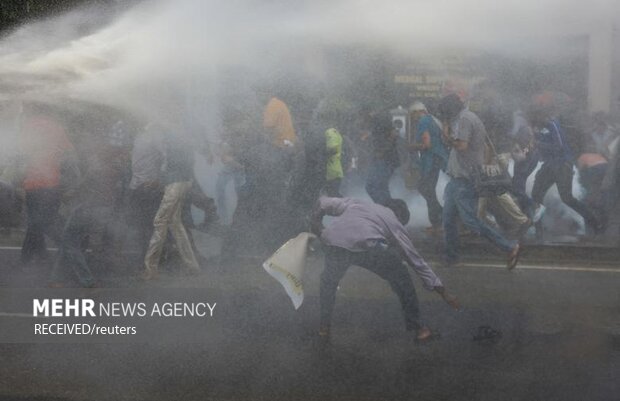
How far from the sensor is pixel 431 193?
393cm

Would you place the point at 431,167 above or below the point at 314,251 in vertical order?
above

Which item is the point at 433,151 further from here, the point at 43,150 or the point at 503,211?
the point at 43,150

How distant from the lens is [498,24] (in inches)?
144

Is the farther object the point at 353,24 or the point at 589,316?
the point at 589,316

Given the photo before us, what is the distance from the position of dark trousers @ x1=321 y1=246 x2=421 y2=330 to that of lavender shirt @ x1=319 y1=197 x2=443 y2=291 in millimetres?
63

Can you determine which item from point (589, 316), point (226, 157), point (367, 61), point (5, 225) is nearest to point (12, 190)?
point (5, 225)

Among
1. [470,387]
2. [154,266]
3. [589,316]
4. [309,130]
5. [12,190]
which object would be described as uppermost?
[309,130]

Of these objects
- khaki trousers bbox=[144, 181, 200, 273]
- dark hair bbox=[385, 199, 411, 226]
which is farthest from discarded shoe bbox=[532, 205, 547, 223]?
khaki trousers bbox=[144, 181, 200, 273]

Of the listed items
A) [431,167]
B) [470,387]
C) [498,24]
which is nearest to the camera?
[498,24]

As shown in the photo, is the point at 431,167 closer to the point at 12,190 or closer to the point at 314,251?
the point at 314,251

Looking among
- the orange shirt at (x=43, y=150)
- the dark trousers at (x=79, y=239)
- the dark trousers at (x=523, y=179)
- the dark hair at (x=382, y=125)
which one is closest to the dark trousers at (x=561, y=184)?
the dark trousers at (x=523, y=179)

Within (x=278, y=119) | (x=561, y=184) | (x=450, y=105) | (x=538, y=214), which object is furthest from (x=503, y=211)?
(x=278, y=119)

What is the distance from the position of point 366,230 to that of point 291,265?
42 centimetres

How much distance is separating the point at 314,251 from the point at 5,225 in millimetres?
1369
